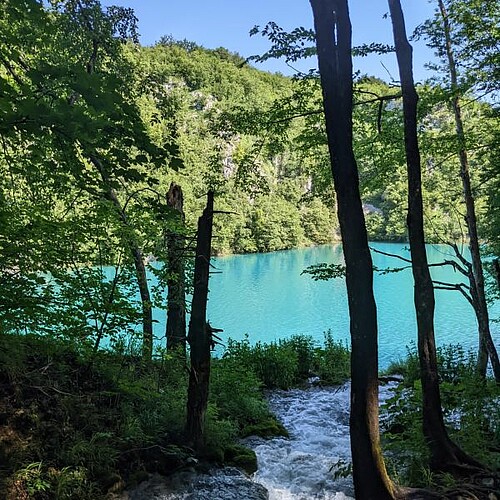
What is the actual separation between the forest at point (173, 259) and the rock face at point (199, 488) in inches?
3.7

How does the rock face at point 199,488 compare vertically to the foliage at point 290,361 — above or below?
below

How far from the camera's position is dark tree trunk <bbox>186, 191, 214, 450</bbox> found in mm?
5098

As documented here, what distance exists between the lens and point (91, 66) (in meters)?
8.29

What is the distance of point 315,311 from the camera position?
25016mm

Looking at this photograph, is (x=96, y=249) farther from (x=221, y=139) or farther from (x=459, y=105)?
(x=459, y=105)

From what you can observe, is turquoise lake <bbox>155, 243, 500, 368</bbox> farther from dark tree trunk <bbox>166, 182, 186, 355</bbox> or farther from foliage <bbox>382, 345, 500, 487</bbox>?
foliage <bbox>382, 345, 500, 487</bbox>

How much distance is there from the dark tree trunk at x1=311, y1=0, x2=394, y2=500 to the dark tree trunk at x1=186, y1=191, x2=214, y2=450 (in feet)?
7.58

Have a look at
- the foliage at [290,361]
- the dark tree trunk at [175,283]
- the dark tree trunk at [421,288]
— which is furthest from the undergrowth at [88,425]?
the foliage at [290,361]

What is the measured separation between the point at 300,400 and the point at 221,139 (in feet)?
18.5

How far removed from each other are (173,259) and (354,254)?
4519mm

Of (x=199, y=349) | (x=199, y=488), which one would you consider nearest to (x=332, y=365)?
(x=199, y=349)

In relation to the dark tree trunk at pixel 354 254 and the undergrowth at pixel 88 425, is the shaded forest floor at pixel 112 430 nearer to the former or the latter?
the undergrowth at pixel 88 425

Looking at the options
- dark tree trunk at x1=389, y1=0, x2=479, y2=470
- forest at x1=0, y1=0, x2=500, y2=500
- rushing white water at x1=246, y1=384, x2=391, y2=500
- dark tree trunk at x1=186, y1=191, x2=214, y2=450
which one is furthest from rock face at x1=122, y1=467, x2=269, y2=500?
dark tree trunk at x1=389, y1=0, x2=479, y2=470

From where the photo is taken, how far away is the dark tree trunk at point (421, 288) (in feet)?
13.7
